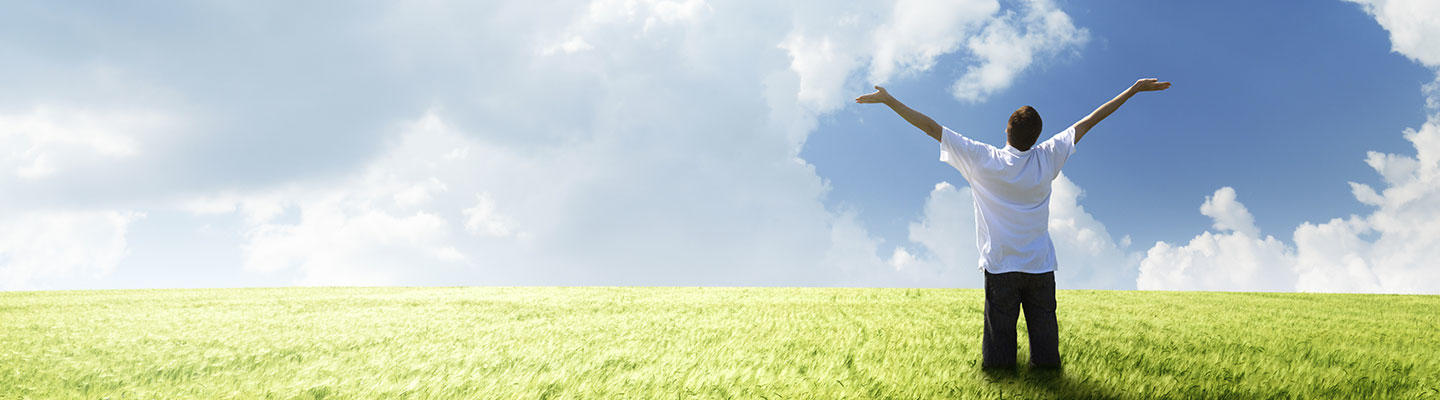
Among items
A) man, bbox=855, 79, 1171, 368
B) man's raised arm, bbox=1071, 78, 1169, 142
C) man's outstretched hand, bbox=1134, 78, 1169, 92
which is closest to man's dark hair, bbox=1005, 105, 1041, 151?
man, bbox=855, 79, 1171, 368

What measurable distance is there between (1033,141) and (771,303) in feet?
25.7

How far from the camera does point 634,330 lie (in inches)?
324

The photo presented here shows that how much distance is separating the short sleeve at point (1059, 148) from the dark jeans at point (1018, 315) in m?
0.81

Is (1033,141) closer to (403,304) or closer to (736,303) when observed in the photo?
(736,303)

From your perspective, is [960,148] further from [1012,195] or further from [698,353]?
[698,353]

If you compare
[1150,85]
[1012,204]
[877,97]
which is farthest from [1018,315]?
[1150,85]

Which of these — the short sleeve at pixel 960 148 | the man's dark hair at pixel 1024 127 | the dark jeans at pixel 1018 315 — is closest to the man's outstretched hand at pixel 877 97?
the short sleeve at pixel 960 148

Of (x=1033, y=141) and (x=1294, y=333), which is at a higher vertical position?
(x=1033, y=141)

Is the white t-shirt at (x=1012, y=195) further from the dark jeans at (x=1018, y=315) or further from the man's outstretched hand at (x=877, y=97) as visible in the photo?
the man's outstretched hand at (x=877, y=97)

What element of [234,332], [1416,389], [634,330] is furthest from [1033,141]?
[234,332]

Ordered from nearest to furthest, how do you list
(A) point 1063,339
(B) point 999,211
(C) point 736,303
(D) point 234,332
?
(B) point 999,211, (A) point 1063,339, (D) point 234,332, (C) point 736,303

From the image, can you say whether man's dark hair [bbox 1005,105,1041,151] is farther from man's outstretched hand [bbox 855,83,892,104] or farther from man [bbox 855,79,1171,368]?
man's outstretched hand [bbox 855,83,892,104]

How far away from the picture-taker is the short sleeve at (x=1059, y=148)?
4.97m

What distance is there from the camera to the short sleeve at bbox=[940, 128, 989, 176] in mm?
4820
